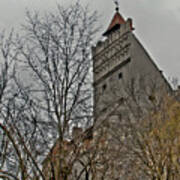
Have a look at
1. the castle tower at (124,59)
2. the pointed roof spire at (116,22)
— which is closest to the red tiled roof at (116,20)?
the pointed roof spire at (116,22)

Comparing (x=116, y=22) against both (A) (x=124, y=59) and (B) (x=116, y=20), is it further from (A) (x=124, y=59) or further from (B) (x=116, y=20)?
(A) (x=124, y=59)

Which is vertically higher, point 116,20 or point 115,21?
point 116,20

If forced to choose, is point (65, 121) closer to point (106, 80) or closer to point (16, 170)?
point (16, 170)

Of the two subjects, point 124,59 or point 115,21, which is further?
point 115,21

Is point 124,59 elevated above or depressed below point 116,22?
below

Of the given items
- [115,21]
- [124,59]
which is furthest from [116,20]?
[124,59]

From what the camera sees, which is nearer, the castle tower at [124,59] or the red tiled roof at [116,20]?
the castle tower at [124,59]

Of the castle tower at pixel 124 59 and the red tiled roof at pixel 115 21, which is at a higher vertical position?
the red tiled roof at pixel 115 21

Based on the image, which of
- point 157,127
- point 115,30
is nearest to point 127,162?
point 157,127

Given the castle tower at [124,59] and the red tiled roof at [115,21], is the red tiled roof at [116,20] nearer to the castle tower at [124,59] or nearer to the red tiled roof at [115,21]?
the red tiled roof at [115,21]

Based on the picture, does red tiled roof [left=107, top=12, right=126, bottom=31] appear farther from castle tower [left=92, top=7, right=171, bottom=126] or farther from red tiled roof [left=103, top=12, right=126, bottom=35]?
castle tower [left=92, top=7, right=171, bottom=126]

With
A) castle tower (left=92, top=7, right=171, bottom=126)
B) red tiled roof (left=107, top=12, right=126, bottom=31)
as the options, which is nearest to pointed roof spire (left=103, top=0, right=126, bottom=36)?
red tiled roof (left=107, top=12, right=126, bottom=31)

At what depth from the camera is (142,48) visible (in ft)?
104

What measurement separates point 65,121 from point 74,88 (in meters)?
1.07
